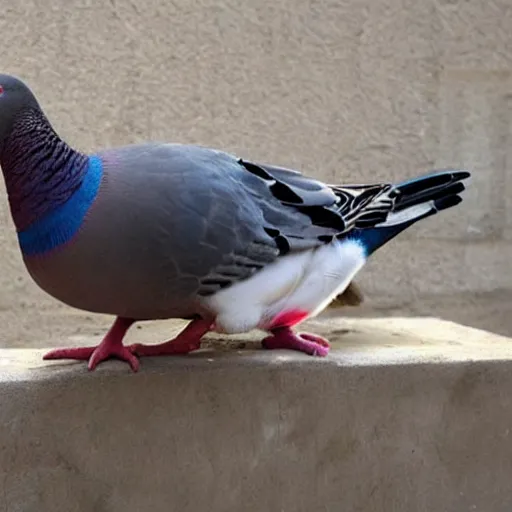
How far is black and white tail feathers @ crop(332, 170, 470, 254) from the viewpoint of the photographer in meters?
0.80

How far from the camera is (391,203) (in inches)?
32.4

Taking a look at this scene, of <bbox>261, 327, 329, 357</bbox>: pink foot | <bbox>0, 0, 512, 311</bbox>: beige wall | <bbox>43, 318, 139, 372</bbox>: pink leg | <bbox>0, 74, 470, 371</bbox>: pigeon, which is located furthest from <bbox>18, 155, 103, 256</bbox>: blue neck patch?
<bbox>0, 0, 512, 311</bbox>: beige wall

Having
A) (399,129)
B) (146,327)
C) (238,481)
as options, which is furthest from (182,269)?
(399,129)

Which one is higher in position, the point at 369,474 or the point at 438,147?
the point at 438,147

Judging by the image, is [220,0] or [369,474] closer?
[369,474]

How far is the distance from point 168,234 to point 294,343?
0.18 meters

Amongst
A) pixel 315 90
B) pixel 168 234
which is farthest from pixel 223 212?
pixel 315 90

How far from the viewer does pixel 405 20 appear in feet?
4.01

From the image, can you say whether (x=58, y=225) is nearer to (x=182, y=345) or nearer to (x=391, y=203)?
(x=182, y=345)

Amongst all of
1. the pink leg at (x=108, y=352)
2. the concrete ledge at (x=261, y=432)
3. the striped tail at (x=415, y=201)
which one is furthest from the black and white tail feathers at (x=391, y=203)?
the pink leg at (x=108, y=352)

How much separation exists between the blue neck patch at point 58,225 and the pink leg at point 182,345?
130 millimetres

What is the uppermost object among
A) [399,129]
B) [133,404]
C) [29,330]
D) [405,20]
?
[405,20]

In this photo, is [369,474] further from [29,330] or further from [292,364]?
[29,330]

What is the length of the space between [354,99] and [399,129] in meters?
0.08
